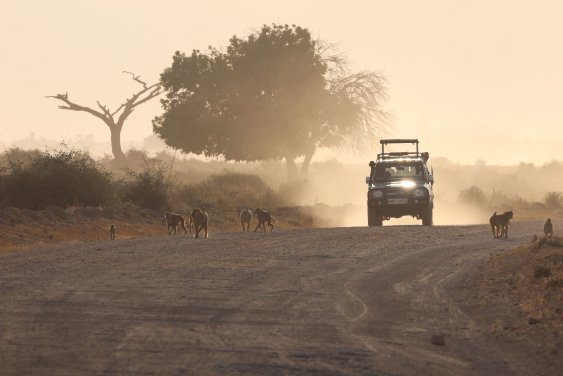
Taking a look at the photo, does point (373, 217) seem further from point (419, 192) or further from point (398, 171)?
point (398, 171)

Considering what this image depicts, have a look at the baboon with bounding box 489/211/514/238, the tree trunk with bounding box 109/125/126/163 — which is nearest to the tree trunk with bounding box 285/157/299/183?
the tree trunk with bounding box 109/125/126/163

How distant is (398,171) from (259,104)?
2544 cm

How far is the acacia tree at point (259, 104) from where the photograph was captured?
46094 mm

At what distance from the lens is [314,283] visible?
998 centimetres

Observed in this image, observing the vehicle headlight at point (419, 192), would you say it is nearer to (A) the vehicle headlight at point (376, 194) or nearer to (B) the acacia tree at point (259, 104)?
(A) the vehicle headlight at point (376, 194)

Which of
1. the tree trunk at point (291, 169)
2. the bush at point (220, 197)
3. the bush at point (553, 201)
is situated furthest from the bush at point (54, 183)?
the bush at point (553, 201)

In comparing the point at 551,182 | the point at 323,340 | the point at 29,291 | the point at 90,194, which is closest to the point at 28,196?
the point at 90,194

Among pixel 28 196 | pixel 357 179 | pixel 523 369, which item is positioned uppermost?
pixel 357 179

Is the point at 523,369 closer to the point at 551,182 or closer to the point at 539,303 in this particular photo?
the point at 539,303

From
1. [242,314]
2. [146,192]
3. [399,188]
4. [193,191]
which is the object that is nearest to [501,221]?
[399,188]

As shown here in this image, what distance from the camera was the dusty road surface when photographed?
18.8 feet

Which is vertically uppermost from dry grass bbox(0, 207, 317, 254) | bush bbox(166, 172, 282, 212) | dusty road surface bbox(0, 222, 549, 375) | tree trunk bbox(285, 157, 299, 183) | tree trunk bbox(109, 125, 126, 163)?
tree trunk bbox(109, 125, 126, 163)

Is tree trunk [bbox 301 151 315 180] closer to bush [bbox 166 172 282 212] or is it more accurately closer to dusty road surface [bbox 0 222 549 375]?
bush [bbox 166 172 282 212]

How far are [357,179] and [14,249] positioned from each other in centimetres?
5320
